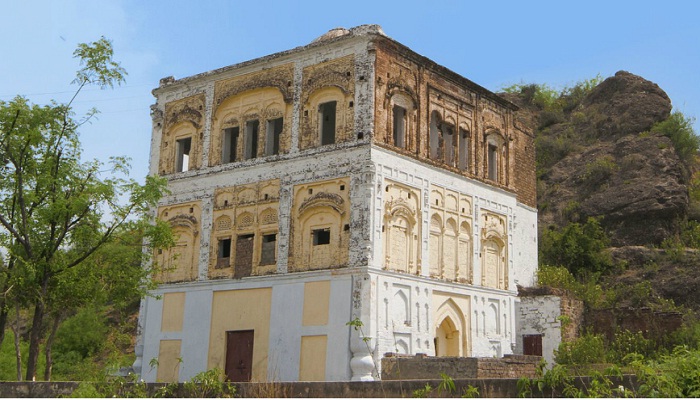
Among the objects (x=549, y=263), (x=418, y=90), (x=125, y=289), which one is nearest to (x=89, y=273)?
(x=125, y=289)

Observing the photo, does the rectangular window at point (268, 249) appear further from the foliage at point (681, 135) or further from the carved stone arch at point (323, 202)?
the foliage at point (681, 135)

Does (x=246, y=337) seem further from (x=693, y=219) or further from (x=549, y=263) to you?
(x=693, y=219)

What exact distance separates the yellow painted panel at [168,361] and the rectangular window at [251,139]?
5.99m

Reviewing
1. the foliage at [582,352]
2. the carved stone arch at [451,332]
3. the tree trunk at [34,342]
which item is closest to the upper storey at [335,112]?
the carved stone arch at [451,332]

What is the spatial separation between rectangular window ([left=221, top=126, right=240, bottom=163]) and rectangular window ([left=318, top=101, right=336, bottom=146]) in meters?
2.90

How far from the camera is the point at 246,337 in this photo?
72.7 feet

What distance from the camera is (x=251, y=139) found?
2411cm

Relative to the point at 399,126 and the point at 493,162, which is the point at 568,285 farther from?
the point at 399,126

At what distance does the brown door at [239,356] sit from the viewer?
21.8m

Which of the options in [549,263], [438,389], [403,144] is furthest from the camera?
[549,263]

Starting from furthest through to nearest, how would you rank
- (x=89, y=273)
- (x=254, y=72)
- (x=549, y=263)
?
1. (x=549, y=263)
2. (x=254, y=72)
3. (x=89, y=273)

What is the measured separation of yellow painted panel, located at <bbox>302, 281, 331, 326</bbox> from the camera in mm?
20719

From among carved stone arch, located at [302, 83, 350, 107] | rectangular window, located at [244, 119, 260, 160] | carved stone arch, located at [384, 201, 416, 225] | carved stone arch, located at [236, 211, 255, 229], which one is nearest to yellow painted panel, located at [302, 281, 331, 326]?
carved stone arch, located at [384, 201, 416, 225]

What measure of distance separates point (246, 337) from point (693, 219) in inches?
883
